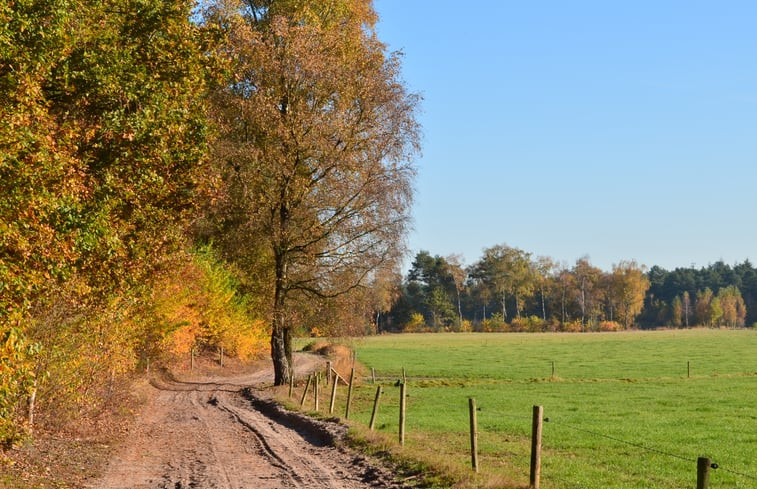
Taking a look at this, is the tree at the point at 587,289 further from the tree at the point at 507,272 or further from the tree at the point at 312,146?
the tree at the point at 312,146

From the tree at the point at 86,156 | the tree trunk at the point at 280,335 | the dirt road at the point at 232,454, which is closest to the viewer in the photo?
the tree at the point at 86,156

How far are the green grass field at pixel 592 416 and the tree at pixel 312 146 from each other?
5070mm

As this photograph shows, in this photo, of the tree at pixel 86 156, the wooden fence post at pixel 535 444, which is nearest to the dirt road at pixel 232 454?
the wooden fence post at pixel 535 444

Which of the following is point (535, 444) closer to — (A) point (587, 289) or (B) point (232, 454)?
(B) point (232, 454)

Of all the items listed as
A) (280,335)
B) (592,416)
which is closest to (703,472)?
(592,416)

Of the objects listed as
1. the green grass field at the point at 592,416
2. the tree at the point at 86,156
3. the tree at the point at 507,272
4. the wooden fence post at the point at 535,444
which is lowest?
the green grass field at the point at 592,416

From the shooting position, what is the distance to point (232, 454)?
63.9ft

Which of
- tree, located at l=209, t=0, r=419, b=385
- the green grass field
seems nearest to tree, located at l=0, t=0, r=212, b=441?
the green grass field

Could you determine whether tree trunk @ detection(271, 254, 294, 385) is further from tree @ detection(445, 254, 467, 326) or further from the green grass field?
tree @ detection(445, 254, 467, 326)

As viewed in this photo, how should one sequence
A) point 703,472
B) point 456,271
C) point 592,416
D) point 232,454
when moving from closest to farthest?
1. point 703,472
2. point 232,454
3. point 592,416
4. point 456,271

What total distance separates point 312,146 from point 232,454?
55.9 ft

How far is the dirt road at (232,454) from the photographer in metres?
15.7

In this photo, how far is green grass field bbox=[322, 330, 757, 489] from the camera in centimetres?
1856

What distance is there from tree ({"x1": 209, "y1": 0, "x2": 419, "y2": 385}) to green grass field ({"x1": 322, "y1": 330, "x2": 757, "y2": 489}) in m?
5.07
